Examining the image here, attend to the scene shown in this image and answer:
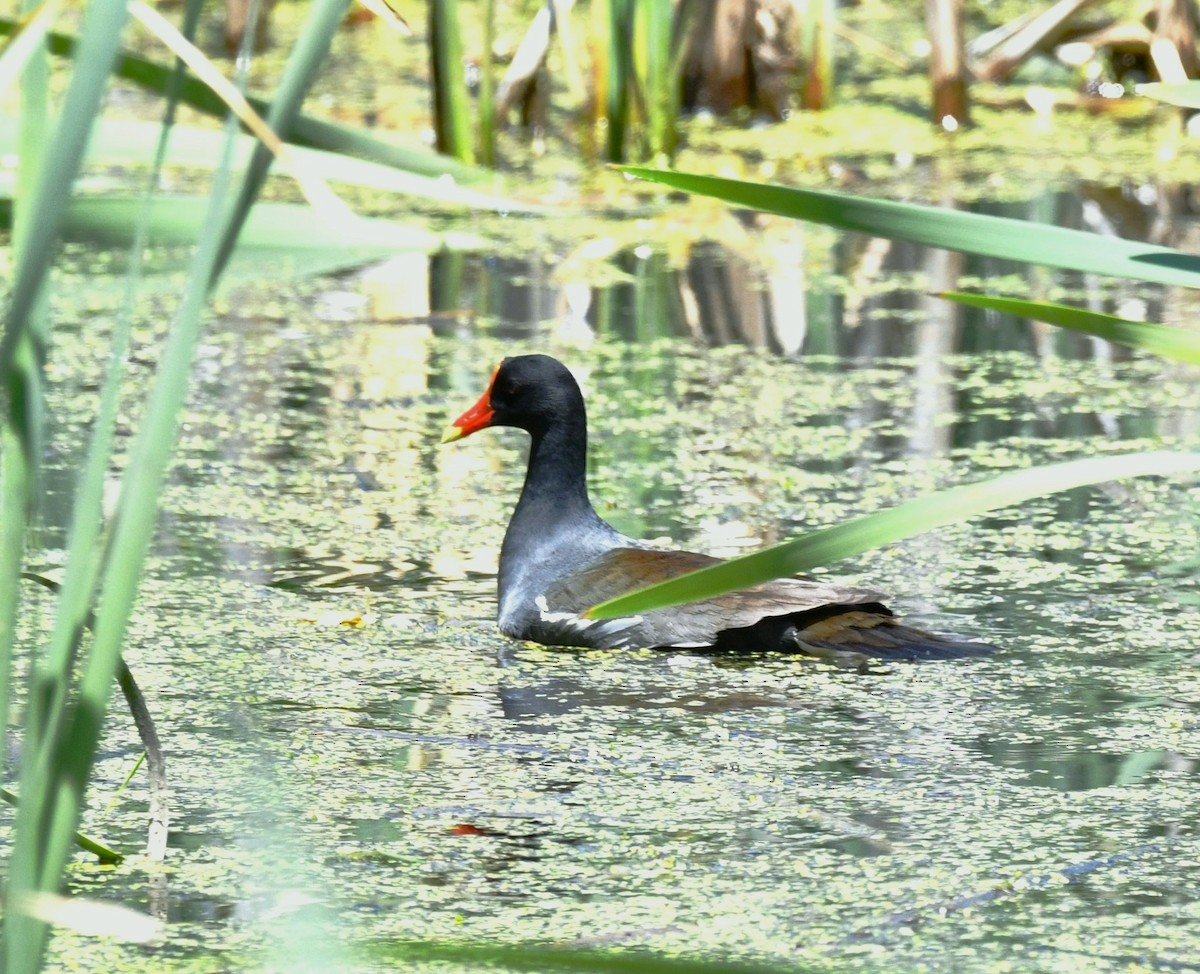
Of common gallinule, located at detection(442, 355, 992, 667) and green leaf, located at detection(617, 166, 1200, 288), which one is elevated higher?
green leaf, located at detection(617, 166, 1200, 288)

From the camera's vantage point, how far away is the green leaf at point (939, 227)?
5.74ft

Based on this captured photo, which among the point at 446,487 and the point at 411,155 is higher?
the point at 411,155

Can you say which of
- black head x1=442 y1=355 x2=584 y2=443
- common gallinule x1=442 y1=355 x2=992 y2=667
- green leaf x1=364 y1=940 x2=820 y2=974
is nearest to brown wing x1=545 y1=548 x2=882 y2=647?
common gallinule x1=442 y1=355 x2=992 y2=667

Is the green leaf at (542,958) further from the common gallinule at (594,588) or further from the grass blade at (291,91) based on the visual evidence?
the common gallinule at (594,588)

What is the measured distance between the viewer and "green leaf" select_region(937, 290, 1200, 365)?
179 cm

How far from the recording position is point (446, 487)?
16.8ft

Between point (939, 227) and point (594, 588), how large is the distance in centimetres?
226

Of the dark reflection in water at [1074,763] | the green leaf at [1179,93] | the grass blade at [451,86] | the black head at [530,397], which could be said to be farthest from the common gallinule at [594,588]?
the grass blade at [451,86]

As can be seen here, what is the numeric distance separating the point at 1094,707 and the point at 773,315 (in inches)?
141

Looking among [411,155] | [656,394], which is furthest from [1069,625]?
[411,155]

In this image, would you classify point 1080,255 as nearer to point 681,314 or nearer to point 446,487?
point 446,487

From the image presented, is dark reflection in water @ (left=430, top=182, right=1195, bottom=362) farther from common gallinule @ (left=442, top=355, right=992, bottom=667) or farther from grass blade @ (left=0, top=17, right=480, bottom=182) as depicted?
grass blade @ (left=0, top=17, right=480, bottom=182)

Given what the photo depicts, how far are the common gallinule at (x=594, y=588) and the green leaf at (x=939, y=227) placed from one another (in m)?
1.95

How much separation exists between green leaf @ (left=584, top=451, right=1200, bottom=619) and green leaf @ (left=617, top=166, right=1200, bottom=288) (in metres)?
0.20
